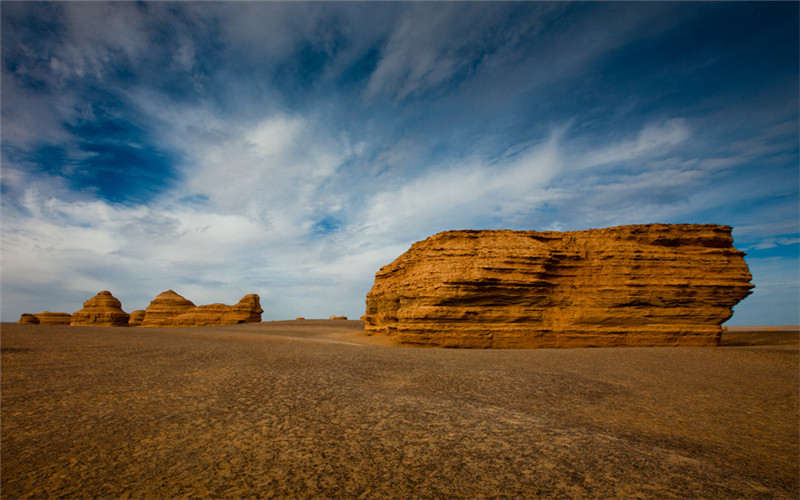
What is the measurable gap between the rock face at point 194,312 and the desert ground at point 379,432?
121 feet

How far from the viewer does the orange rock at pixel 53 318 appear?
178 feet

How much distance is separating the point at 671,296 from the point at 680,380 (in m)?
10.4

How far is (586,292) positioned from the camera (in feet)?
53.6

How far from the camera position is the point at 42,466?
296 cm

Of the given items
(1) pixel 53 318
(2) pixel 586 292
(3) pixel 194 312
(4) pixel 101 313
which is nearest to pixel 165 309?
(3) pixel 194 312

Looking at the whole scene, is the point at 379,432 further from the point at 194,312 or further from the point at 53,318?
the point at 53,318

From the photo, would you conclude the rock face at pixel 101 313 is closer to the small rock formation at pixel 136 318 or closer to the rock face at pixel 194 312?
the small rock formation at pixel 136 318

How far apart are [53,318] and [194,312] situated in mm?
34321

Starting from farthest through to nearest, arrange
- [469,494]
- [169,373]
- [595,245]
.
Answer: [595,245] → [169,373] → [469,494]

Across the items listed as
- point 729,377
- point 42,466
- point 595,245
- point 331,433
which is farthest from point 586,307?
point 42,466

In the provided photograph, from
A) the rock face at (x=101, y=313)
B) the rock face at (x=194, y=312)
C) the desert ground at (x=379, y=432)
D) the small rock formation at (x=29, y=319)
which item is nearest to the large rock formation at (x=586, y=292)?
the desert ground at (x=379, y=432)

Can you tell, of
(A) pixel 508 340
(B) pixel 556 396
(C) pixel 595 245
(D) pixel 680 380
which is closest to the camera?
(B) pixel 556 396

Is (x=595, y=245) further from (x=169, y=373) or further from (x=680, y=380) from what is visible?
(x=169, y=373)

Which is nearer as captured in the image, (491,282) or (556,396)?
(556,396)
